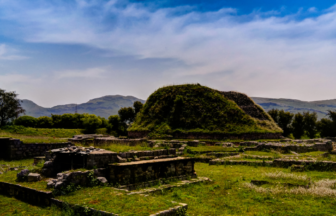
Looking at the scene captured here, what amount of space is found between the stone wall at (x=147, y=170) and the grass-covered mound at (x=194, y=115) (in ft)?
84.0

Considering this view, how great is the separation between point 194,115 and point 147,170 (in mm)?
31109

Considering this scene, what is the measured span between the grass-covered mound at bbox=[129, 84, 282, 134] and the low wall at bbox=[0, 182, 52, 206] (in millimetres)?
29374

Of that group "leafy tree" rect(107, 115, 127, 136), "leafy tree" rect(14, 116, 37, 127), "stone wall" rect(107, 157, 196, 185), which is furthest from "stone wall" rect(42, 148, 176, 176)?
"leafy tree" rect(107, 115, 127, 136)

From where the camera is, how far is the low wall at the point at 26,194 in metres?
7.53

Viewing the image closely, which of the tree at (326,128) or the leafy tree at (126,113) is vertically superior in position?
the leafy tree at (126,113)

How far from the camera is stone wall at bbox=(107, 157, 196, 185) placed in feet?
Answer: 30.0

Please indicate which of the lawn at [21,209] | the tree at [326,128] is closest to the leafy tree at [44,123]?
the lawn at [21,209]

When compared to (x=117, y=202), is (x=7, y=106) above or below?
above

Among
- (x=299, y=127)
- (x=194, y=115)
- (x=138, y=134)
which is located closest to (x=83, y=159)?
(x=138, y=134)

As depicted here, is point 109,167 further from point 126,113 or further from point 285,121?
point 285,121

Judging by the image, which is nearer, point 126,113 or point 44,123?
point 44,123

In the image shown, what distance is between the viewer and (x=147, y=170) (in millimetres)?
10016

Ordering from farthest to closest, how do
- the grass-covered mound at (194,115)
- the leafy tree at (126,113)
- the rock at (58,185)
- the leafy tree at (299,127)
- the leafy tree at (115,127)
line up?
the leafy tree at (126,113)
the leafy tree at (115,127)
the leafy tree at (299,127)
the grass-covered mound at (194,115)
the rock at (58,185)

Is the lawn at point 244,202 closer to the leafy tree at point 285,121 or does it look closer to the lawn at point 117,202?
the lawn at point 117,202
